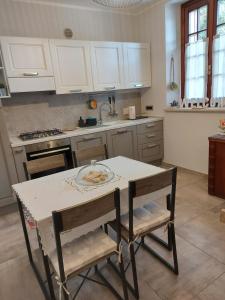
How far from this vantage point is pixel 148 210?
1.62m

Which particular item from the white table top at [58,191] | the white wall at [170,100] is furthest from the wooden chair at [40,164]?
the white wall at [170,100]

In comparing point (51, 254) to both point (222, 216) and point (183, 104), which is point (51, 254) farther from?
point (183, 104)

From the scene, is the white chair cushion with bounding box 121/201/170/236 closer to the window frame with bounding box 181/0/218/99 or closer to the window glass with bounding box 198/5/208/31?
the window frame with bounding box 181/0/218/99

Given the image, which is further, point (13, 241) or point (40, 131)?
point (40, 131)

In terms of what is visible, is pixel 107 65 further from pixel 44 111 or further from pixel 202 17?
pixel 202 17

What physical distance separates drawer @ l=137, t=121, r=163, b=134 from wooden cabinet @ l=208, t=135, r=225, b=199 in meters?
1.22

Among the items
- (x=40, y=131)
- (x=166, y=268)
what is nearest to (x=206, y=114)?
(x=166, y=268)

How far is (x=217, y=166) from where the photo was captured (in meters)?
2.52

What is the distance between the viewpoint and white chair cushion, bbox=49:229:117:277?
116 cm

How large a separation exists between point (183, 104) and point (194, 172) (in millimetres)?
1108

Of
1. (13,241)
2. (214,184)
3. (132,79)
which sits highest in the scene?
(132,79)

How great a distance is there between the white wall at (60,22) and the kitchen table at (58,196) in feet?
7.66

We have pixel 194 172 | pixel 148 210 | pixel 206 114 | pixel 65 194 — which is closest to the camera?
pixel 65 194

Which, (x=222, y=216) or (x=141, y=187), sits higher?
(x=141, y=187)
